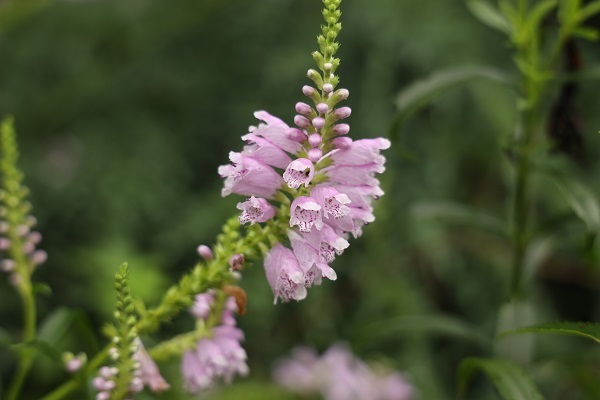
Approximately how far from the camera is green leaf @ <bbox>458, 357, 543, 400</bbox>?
0.92 m

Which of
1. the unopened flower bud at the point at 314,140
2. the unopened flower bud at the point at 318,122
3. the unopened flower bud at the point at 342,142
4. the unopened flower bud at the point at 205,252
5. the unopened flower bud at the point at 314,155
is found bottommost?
the unopened flower bud at the point at 205,252

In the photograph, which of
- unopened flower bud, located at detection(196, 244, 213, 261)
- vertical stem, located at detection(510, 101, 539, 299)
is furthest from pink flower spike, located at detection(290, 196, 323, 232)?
vertical stem, located at detection(510, 101, 539, 299)

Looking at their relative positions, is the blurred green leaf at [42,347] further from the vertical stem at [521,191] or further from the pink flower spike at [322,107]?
the vertical stem at [521,191]

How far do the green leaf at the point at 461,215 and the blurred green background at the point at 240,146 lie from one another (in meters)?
0.73

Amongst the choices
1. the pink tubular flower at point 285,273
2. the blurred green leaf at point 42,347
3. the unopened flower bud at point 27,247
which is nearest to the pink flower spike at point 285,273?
the pink tubular flower at point 285,273

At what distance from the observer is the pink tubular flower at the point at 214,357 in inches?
38.1

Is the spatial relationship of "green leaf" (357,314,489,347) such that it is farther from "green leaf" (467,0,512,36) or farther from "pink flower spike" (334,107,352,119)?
"pink flower spike" (334,107,352,119)

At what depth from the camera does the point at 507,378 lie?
0.97m

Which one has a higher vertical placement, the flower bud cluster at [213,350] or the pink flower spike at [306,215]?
the pink flower spike at [306,215]

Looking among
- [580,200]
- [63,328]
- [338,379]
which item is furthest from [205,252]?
[338,379]

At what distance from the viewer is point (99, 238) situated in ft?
8.39

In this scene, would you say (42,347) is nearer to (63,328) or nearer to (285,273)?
(63,328)

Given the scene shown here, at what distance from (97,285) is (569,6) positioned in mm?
1657

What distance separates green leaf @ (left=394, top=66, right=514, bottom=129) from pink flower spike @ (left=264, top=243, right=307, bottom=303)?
0.43m
